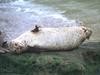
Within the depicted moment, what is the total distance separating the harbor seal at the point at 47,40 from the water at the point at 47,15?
5.33ft

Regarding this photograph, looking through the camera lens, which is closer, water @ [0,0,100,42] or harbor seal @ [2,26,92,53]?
harbor seal @ [2,26,92,53]

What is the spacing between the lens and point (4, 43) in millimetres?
5199

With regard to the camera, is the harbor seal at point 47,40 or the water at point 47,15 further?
the water at point 47,15

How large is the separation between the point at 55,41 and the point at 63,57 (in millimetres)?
523

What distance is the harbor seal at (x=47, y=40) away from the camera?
525 cm

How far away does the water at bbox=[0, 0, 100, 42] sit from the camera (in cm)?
852

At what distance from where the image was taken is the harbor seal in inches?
207

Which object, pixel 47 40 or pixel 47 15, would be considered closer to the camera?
pixel 47 40

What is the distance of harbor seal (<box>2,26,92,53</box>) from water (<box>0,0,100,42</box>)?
5.33 ft

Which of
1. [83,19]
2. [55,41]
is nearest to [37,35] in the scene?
[55,41]

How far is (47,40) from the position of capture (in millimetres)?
5418

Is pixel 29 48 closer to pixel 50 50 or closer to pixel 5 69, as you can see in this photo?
pixel 50 50

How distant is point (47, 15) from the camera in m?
10.0

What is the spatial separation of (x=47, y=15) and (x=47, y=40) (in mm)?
4663
